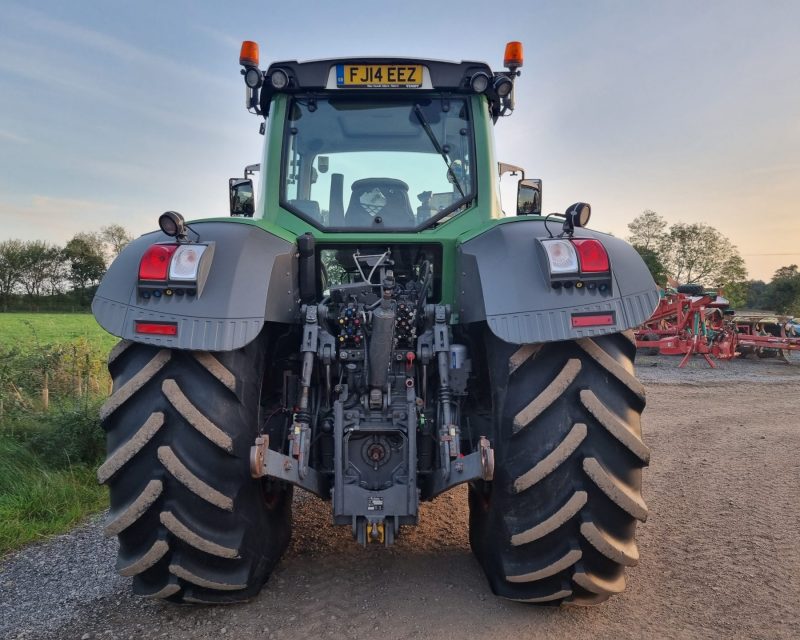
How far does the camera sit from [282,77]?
3.21 meters

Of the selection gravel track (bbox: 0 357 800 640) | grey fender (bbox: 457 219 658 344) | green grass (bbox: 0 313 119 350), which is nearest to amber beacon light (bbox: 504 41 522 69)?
grey fender (bbox: 457 219 658 344)

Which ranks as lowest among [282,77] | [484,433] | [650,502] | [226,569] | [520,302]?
[650,502]

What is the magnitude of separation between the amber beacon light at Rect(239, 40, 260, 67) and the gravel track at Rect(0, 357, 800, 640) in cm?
270

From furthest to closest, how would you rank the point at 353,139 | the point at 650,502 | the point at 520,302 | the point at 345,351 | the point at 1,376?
the point at 1,376 < the point at 650,502 < the point at 353,139 < the point at 345,351 < the point at 520,302

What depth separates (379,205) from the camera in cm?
325

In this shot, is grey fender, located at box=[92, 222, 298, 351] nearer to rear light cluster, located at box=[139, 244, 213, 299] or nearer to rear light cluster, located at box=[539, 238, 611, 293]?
rear light cluster, located at box=[139, 244, 213, 299]

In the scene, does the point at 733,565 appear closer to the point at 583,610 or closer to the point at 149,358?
the point at 583,610

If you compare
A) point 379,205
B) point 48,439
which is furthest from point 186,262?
point 48,439

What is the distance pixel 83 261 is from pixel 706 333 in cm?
4893

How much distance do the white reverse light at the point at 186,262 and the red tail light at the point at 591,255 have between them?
1.49 meters

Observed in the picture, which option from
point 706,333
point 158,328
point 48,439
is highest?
point 158,328

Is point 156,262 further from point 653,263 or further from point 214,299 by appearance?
point 653,263

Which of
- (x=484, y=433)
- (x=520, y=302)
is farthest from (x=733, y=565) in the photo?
(x=520, y=302)

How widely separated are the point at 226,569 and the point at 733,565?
2548 millimetres
